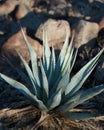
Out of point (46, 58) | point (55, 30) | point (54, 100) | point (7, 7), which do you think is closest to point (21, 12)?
point (7, 7)

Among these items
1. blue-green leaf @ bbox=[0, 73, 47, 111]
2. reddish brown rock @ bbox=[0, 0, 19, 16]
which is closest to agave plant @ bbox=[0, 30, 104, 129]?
blue-green leaf @ bbox=[0, 73, 47, 111]

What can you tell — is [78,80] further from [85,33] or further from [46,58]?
[85,33]

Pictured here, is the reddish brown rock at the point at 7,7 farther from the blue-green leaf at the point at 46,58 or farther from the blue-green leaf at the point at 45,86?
the blue-green leaf at the point at 45,86

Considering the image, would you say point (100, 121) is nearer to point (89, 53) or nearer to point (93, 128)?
point (93, 128)

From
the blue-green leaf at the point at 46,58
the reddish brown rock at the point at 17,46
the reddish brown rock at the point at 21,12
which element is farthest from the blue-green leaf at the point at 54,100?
the reddish brown rock at the point at 21,12

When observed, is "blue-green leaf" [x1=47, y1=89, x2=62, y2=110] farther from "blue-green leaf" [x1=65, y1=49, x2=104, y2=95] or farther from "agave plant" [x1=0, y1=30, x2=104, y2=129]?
"blue-green leaf" [x1=65, y1=49, x2=104, y2=95]
